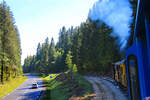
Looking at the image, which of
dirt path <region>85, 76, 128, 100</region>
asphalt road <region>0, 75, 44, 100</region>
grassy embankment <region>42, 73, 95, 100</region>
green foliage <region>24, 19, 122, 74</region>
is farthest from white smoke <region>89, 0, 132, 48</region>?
asphalt road <region>0, 75, 44, 100</region>

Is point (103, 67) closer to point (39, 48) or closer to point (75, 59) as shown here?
point (75, 59)

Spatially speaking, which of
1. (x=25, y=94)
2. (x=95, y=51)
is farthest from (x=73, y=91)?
(x=95, y=51)

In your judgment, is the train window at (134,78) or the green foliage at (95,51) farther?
the green foliage at (95,51)

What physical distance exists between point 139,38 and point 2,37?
1476 inches

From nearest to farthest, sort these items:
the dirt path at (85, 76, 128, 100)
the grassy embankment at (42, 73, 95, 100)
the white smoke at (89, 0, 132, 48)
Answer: the white smoke at (89, 0, 132, 48)
the dirt path at (85, 76, 128, 100)
the grassy embankment at (42, 73, 95, 100)

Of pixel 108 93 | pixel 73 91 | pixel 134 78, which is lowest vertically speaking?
pixel 73 91

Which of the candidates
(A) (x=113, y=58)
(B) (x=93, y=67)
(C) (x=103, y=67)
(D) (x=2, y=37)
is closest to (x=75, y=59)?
(B) (x=93, y=67)

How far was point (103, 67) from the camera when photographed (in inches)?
1617

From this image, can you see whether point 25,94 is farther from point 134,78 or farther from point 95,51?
point 134,78

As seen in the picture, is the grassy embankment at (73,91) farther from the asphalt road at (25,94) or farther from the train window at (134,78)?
the train window at (134,78)

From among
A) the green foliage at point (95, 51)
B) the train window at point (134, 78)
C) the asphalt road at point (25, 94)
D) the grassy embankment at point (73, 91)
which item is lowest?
the asphalt road at point (25, 94)

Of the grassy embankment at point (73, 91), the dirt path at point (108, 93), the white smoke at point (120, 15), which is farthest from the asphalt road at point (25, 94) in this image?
the white smoke at point (120, 15)

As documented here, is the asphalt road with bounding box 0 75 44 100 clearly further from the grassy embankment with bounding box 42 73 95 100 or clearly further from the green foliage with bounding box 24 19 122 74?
the green foliage with bounding box 24 19 122 74

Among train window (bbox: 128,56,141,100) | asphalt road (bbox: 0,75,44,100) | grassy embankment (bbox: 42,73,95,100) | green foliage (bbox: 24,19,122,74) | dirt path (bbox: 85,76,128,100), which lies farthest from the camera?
green foliage (bbox: 24,19,122,74)
